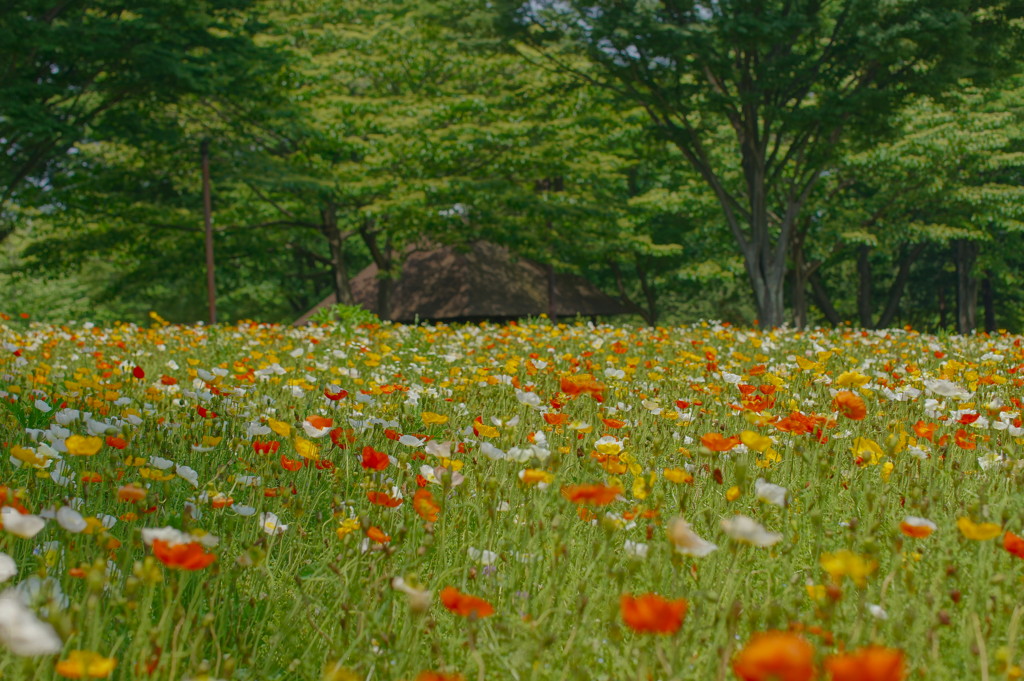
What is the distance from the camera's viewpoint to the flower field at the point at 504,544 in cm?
152

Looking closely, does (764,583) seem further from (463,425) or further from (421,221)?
(421,221)

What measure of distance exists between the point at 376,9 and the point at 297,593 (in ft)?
93.1

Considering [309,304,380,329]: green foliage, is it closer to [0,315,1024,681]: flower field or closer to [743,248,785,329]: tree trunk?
[0,315,1024,681]: flower field

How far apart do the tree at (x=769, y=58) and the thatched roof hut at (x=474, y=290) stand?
32.8ft

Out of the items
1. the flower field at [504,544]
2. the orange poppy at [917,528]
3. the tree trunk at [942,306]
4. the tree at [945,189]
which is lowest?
the tree trunk at [942,306]

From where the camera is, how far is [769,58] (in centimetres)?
1567

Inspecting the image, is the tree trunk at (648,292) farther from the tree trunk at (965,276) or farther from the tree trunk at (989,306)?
the tree trunk at (989,306)

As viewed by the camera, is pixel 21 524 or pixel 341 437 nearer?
pixel 21 524

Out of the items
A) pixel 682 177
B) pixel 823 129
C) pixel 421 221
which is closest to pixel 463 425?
pixel 823 129

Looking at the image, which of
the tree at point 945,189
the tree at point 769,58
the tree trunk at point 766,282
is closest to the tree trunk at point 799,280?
the tree at point 945,189

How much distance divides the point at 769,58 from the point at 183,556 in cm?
1663

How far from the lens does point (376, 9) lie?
27328 millimetres

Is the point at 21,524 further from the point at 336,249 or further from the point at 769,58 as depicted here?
the point at 336,249

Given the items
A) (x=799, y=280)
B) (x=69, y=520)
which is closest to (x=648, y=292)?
(x=799, y=280)
